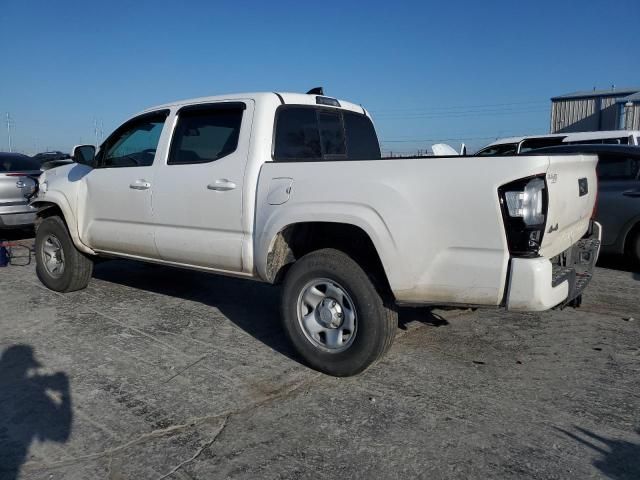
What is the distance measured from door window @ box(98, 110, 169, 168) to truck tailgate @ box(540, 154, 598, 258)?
345cm

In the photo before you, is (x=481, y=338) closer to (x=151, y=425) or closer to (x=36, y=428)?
(x=151, y=425)

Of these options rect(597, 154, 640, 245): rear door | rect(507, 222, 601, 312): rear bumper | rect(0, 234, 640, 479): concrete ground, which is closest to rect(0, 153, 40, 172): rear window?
rect(0, 234, 640, 479): concrete ground

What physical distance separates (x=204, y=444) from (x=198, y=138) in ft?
8.94

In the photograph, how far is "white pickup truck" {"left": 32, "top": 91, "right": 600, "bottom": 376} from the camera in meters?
3.06

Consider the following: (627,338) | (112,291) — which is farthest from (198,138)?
(627,338)

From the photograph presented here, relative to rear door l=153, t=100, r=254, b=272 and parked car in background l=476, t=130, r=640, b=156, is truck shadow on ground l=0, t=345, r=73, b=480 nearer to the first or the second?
rear door l=153, t=100, r=254, b=272

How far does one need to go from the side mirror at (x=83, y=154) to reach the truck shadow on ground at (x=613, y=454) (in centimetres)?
512

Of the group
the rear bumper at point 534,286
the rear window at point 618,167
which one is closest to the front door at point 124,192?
the rear bumper at point 534,286

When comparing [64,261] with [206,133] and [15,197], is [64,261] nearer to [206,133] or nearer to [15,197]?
[206,133]

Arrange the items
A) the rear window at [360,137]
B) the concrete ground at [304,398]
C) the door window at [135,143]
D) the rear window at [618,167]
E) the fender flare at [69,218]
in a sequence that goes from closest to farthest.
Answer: the concrete ground at [304,398] → the door window at [135,143] → the rear window at [360,137] → the fender flare at [69,218] → the rear window at [618,167]

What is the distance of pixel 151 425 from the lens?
10.3 feet

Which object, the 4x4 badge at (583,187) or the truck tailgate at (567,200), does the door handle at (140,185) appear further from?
the 4x4 badge at (583,187)

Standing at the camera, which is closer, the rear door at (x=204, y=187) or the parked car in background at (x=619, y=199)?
the rear door at (x=204, y=187)

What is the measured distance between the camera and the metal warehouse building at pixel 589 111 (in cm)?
2512
